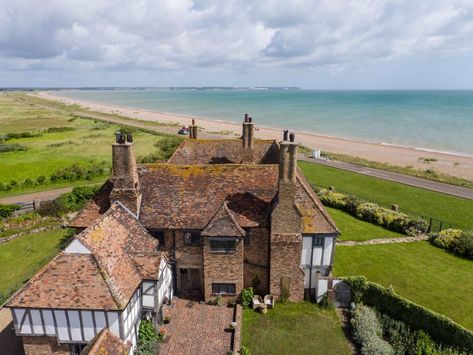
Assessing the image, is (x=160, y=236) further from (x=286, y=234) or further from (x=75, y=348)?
(x=286, y=234)

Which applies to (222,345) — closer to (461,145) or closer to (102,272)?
(102,272)

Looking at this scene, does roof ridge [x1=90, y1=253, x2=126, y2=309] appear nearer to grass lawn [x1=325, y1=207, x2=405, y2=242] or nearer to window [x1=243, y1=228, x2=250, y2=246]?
window [x1=243, y1=228, x2=250, y2=246]

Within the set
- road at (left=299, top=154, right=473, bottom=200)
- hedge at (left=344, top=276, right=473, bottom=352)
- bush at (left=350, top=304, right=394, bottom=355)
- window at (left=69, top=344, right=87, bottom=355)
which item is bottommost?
bush at (left=350, top=304, right=394, bottom=355)

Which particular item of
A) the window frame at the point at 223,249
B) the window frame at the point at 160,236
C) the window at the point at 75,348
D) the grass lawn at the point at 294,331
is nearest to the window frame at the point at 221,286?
the grass lawn at the point at 294,331

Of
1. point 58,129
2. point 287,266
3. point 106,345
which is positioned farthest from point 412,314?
point 58,129

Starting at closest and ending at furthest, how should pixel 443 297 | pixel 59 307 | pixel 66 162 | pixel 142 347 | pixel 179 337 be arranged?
pixel 59 307 < pixel 142 347 < pixel 179 337 < pixel 443 297 < pixel 66 162

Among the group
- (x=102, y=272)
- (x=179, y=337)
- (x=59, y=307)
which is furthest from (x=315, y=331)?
(x=59, y=307)

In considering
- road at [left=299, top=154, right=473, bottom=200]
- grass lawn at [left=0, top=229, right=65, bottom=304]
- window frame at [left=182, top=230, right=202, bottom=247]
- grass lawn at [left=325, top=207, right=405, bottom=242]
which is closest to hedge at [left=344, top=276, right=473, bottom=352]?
grass lawn at [left=325, top=207, right=405, bottom=242]
